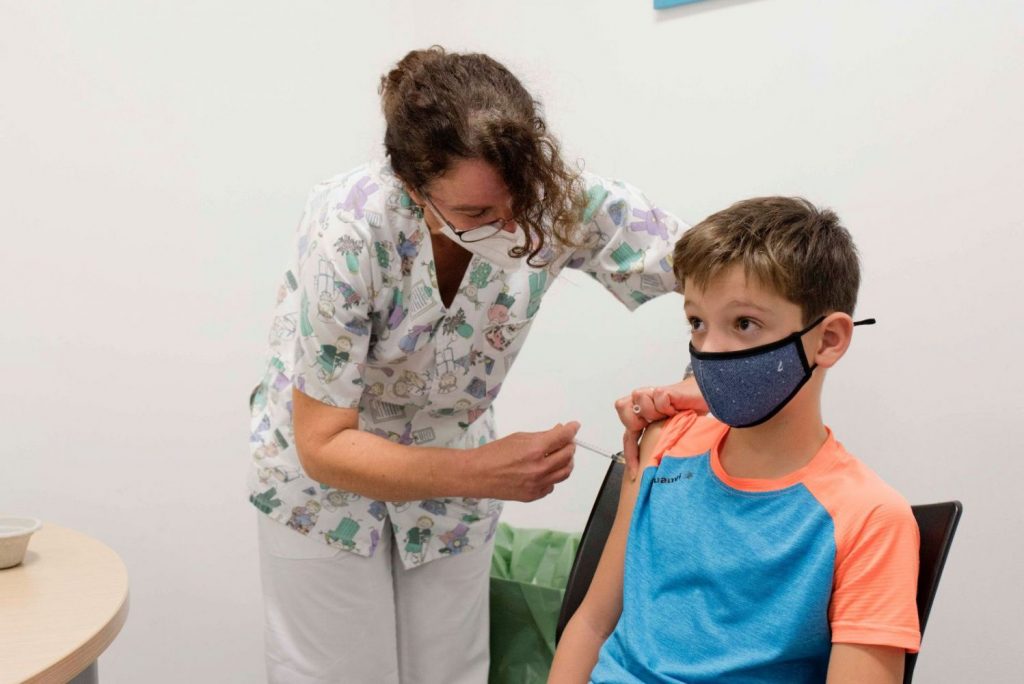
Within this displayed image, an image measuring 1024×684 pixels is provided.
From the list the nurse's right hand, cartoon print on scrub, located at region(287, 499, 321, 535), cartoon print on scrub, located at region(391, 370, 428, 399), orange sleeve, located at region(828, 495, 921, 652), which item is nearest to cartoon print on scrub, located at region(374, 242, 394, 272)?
cartoon print on scrub, located at region(391, 370, 428, 399)

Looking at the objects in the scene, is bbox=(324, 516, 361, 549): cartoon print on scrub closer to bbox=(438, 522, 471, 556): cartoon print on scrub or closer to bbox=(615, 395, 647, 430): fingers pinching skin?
bbox=(438, 522, 471, 556): cartoon print on scrub

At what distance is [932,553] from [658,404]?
0.46 meters

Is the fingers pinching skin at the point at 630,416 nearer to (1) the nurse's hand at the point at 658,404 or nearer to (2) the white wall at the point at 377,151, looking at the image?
(1) the nurse's hand at the point at 658,404

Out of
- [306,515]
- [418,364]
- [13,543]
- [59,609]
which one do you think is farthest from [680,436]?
[13,543]

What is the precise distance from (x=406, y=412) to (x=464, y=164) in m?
0.54

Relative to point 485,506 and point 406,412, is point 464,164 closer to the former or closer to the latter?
point 406,412

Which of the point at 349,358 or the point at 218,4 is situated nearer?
the point at 349,358

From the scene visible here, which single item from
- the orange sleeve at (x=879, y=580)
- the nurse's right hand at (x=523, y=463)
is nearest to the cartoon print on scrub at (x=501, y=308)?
the nurse's right hand at (x=523, y=463)

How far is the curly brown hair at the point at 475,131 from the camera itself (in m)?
1.37

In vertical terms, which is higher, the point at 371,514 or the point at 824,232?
the point at 824,232

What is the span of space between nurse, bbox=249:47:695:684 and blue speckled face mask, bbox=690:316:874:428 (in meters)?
0.27

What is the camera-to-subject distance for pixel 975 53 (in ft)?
6.15

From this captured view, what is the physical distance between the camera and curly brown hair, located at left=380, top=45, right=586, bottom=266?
54.1 inches

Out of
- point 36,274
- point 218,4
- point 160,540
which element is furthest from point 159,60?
point 160,540
